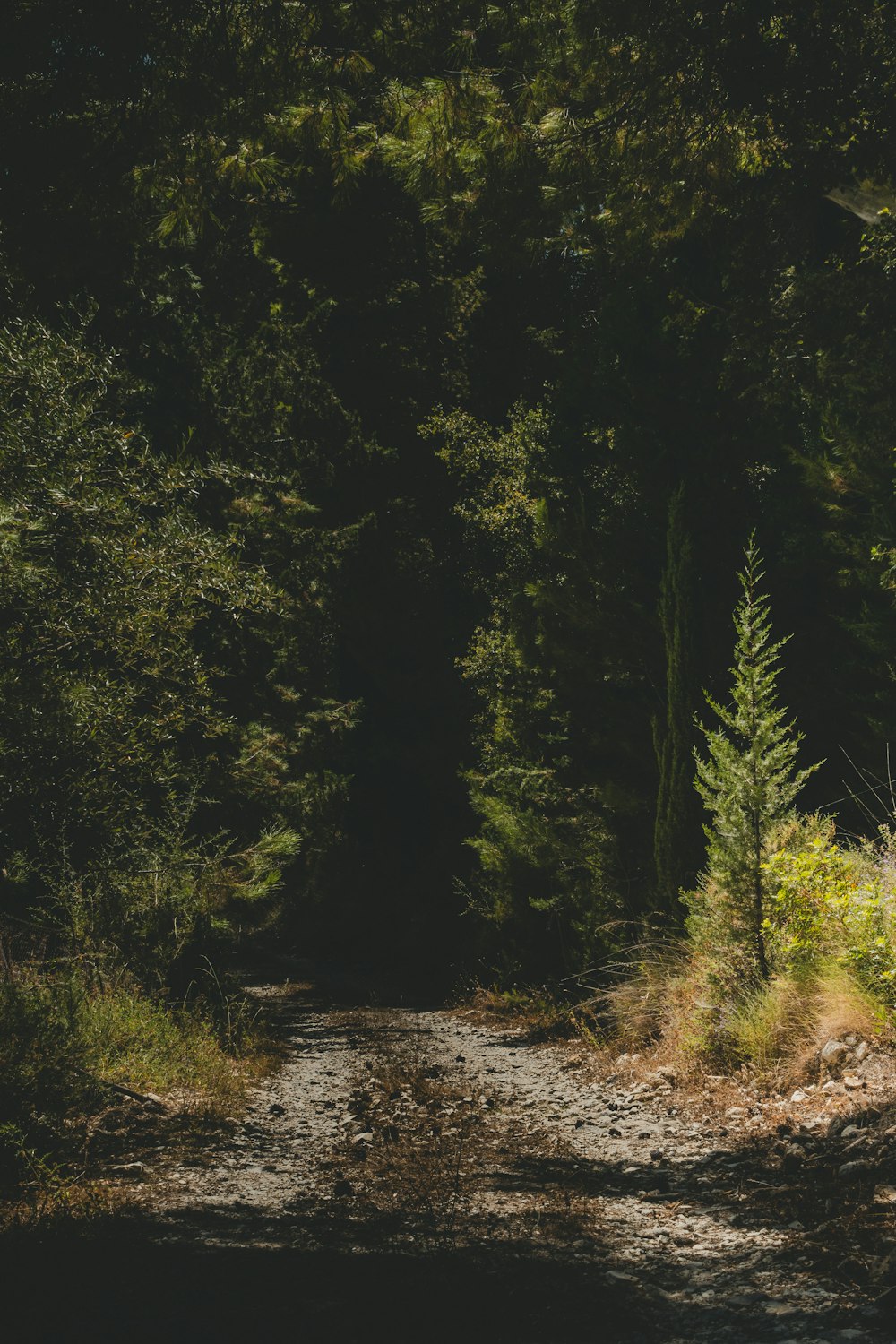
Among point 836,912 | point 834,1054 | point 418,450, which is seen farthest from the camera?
point 418,450

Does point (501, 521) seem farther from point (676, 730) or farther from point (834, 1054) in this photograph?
point (834, 1054)

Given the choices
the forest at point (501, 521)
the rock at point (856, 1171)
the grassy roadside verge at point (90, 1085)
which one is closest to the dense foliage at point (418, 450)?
the forest at point (501, 521)

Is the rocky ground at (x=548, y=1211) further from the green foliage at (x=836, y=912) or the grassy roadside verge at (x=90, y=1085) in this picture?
the green foliage at (x=836, y=912)

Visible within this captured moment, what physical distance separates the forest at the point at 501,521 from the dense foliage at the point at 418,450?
0.04 meters

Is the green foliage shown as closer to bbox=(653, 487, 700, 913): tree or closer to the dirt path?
the dirt path

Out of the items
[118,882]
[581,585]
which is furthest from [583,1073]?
[581,585]

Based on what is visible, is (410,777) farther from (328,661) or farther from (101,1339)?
(101,1339)

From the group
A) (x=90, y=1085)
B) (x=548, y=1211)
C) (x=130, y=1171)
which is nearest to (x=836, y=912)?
(x=548, y=1211)

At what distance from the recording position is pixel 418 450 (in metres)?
25.8

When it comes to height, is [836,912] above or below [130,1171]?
above

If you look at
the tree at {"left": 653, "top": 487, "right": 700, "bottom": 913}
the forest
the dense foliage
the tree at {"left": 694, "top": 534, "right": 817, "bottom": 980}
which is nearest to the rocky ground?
the forest

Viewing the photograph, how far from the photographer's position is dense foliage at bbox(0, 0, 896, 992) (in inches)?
222

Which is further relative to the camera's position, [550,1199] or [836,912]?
[836,912]

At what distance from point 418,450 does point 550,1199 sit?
22.4m
